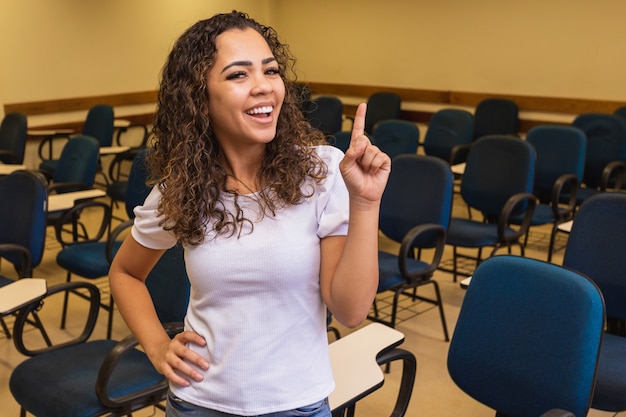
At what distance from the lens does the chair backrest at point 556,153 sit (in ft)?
14.5

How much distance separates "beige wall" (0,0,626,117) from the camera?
20.6 feet

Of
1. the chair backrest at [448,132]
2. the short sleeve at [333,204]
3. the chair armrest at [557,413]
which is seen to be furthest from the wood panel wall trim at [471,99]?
the short sleeve at [333,204]

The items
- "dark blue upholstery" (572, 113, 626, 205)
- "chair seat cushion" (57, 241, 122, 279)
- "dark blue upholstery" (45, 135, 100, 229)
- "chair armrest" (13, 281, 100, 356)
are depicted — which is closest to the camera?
"chair armrest" (13, 281, 100, 356)

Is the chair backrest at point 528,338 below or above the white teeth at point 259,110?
below

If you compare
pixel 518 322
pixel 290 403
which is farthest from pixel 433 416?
pixel 290 403

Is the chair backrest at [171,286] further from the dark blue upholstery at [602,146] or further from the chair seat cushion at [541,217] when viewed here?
the dark blue upholstery at [602,146]

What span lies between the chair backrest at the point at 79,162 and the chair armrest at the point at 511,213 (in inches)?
99.7

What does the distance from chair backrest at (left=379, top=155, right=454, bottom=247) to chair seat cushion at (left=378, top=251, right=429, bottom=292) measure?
0.53 ft

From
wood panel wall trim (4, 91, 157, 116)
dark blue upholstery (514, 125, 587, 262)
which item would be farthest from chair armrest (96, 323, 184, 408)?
A: wood panel wall trim (4, 91, 157, 116)

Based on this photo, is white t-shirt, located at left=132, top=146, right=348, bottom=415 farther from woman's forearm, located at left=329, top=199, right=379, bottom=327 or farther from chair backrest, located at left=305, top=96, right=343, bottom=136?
chair backrest, located at left=305, top=96, right=343, bottom=136

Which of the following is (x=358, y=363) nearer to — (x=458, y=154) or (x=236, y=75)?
(x=236, y=75)

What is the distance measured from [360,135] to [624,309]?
5.61 ft

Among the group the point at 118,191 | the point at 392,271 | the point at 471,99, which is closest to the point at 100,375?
the point at 392,271

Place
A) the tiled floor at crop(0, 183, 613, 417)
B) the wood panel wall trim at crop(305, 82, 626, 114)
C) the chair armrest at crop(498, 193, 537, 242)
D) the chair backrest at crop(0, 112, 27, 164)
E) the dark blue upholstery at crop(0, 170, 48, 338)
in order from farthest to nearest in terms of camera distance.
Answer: the wood panel wall trim at crop(305, 82, 626, 114) → the chair backrest at crop(0, 112, 27, 164) → the chair armrest at crop(498, 193, 537, 242) → the dark blue upholstery at crop(0, 170, 48, 338) → the tiled floor at crop(0, 183, 613, 417)
